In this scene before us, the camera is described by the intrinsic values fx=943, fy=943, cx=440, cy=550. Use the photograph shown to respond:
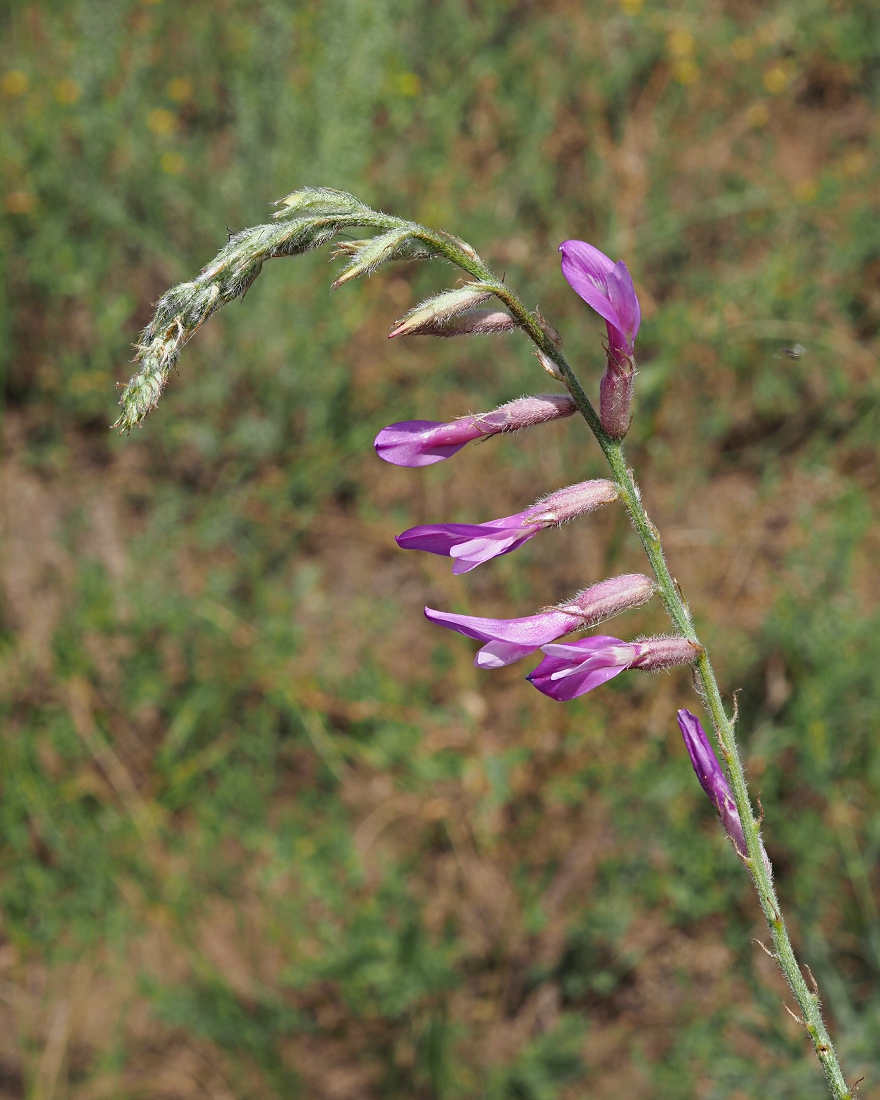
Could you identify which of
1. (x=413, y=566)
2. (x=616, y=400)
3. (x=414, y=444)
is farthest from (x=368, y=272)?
(x=413, y=566)

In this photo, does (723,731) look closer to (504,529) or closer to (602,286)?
(504,529)

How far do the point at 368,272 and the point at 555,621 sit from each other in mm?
561

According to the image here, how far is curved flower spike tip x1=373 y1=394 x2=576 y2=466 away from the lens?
1419 mm

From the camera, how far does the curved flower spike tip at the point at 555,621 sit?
1357mm

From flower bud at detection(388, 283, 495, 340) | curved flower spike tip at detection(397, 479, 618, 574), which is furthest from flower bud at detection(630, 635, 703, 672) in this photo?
flower bud at detection(388, 283, 495, 340)

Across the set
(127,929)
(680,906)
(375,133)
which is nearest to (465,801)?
(680,906)

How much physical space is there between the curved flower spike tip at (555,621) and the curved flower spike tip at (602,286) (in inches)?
13.6

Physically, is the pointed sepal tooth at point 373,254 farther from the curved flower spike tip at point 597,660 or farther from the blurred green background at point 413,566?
the blurred green background at point 413,566

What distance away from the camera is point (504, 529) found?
142cm

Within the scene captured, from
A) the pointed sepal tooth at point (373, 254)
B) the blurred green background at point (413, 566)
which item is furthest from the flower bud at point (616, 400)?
the blurred green background at point (413, 566)

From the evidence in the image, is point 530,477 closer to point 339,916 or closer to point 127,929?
point 339,916

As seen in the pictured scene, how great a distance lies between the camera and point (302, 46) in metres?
4.98

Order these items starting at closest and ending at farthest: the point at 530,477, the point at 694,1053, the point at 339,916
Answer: the point at 694,1053 → the point at 339,916 → the point at 530,477

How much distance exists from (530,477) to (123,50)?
331cm
